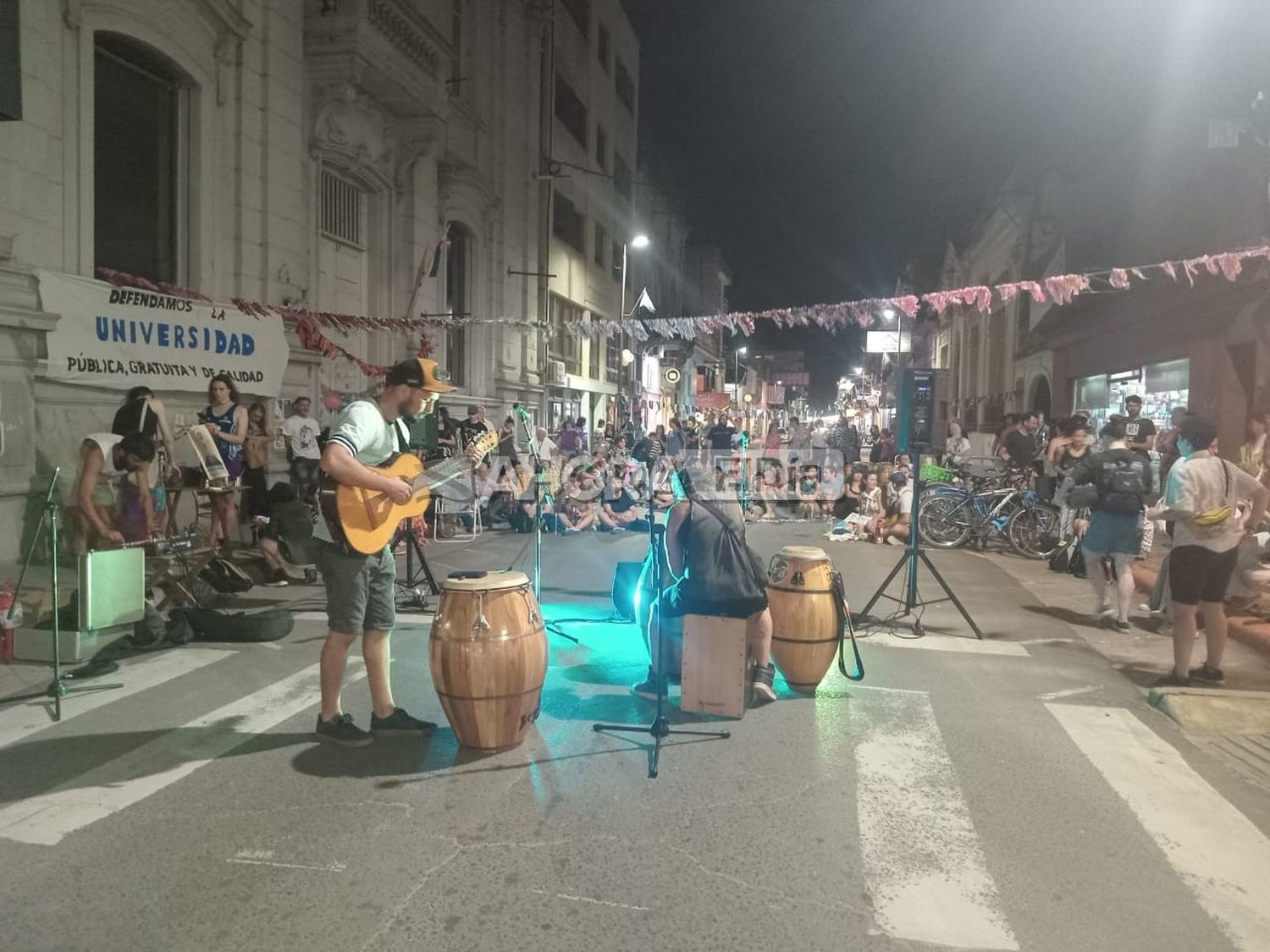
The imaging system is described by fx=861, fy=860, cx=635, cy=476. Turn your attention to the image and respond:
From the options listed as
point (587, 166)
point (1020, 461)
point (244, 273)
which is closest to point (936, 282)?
point (587, 166)

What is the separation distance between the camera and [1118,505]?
7367 millimetres

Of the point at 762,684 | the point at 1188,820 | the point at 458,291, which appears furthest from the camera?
the point at 458,291

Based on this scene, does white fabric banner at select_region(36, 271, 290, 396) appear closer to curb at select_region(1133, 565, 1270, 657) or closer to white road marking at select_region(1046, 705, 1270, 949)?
white road marking at select_region(1046, 705, 1270, 949)

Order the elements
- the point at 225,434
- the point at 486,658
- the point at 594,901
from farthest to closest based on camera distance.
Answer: the point at 225,434, the point at 486,658, the point at 594,901

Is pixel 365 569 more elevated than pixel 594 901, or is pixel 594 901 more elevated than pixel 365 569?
pixel 365 569

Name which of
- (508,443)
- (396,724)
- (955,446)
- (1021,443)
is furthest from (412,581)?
(955,446)

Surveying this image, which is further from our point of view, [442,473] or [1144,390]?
[1144,390]

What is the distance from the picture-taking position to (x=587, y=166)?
29938 millimetres

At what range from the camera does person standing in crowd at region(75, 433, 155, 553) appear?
23.1 feet

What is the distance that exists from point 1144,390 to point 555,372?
15184mm

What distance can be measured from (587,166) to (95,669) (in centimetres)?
2708

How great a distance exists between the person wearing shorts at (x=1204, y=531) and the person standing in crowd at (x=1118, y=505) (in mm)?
1372

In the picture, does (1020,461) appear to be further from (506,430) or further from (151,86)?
(151,86)

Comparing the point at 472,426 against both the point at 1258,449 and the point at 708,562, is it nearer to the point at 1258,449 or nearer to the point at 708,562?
the point at 708,562
